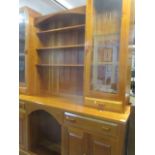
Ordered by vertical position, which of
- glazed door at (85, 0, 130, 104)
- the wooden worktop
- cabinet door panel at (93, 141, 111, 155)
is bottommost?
cabinet door panel at (93, 141, 111, 155)

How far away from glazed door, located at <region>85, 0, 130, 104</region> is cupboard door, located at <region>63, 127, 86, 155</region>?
0.41 metres

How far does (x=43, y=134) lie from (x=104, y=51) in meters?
1.64

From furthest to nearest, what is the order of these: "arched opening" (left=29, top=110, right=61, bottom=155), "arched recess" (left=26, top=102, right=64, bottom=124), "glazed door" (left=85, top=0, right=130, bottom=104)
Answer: "arched opening" (left=29, top=110, right=61, bottom=155), "arched recess" (left=26, top=102, right=64, bottom=124), "glazed door" (left=85, top=0, right=130, bottom=104)

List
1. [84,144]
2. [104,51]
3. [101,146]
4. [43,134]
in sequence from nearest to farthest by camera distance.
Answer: [101,146] → [84,144] → [104,51] → [43,134]

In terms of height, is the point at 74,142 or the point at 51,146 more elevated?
the point at 74,142

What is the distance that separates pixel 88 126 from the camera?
156 cm

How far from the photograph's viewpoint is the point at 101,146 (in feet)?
4.90

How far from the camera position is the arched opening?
2240 millimetres

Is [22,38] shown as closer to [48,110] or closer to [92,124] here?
[48,110]

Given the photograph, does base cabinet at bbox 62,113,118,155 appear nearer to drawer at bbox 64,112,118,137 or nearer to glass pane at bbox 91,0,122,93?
drawer at bbox 64,112,118,137

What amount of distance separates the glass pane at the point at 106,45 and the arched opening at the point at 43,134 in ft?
3.50

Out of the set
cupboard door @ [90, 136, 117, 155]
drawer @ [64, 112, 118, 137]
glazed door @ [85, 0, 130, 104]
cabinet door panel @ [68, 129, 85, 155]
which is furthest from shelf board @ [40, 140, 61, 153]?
glazed door @ [85, 0, 130, 104]

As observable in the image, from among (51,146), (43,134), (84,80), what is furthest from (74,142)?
(43,134)
